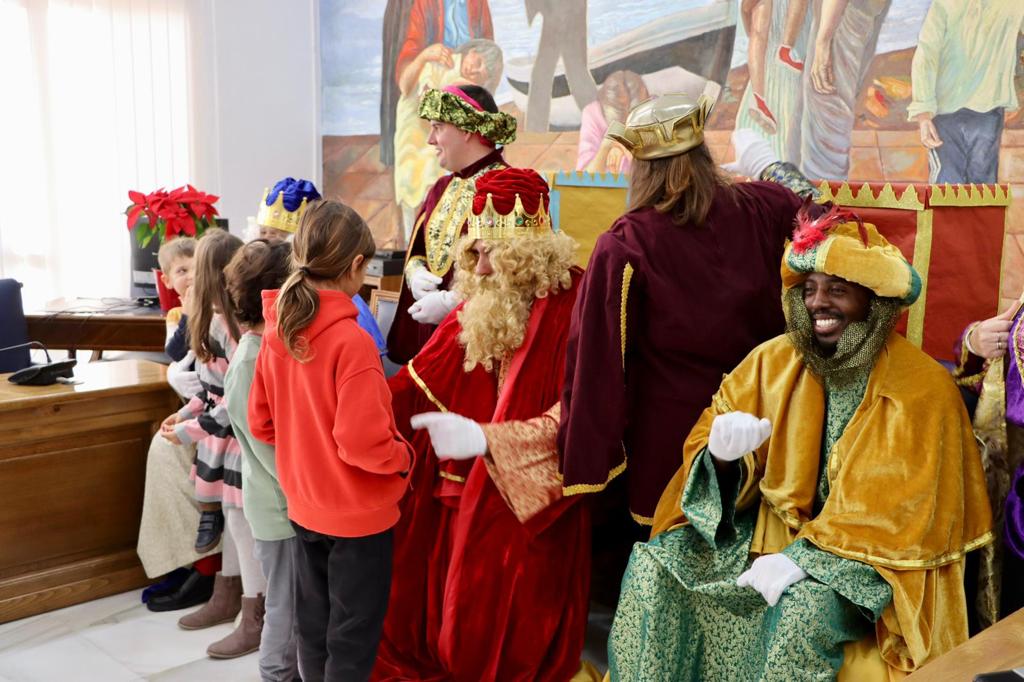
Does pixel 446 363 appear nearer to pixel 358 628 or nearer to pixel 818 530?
pixel 358 628

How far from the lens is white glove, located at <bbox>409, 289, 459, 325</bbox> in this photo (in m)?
3.30

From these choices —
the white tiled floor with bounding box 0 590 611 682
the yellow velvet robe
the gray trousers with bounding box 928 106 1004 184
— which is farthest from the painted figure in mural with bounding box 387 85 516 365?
the gray trousers with bounding box 928 106 1004 184

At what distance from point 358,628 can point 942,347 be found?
1825 millimetres

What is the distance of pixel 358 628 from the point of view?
100 inches

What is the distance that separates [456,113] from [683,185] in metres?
1.21

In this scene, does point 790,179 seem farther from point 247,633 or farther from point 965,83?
point 247,633

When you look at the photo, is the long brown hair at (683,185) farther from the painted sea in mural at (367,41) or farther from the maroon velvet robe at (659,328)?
the painted sea in mural at (367,41)

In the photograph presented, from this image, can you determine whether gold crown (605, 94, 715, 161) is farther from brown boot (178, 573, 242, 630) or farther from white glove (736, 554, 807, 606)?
brown boot (178, 573, 242, 630)

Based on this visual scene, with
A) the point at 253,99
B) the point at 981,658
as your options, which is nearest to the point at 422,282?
the point at 981,658

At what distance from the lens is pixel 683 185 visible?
2.56 metres

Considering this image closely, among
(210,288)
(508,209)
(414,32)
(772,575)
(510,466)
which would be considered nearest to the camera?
(772,575)

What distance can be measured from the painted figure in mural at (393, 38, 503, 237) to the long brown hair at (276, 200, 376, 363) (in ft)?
13.9

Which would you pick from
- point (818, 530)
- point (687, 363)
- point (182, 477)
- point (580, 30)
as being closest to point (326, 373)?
point (687, 363)

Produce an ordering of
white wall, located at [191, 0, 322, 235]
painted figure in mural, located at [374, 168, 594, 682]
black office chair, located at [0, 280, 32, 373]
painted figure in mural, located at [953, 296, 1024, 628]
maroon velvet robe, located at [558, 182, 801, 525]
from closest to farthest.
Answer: painted figure in mural, located at [953, 296, 1024, 628] → maroon velvet robe, located at [558, 182, 801, 525] → painted figure in mural, located at [374, 168, 594, 682] → black office chair, located at [0, 280, 32, 373] → white wall, located at [191, 0, 322, 235]
